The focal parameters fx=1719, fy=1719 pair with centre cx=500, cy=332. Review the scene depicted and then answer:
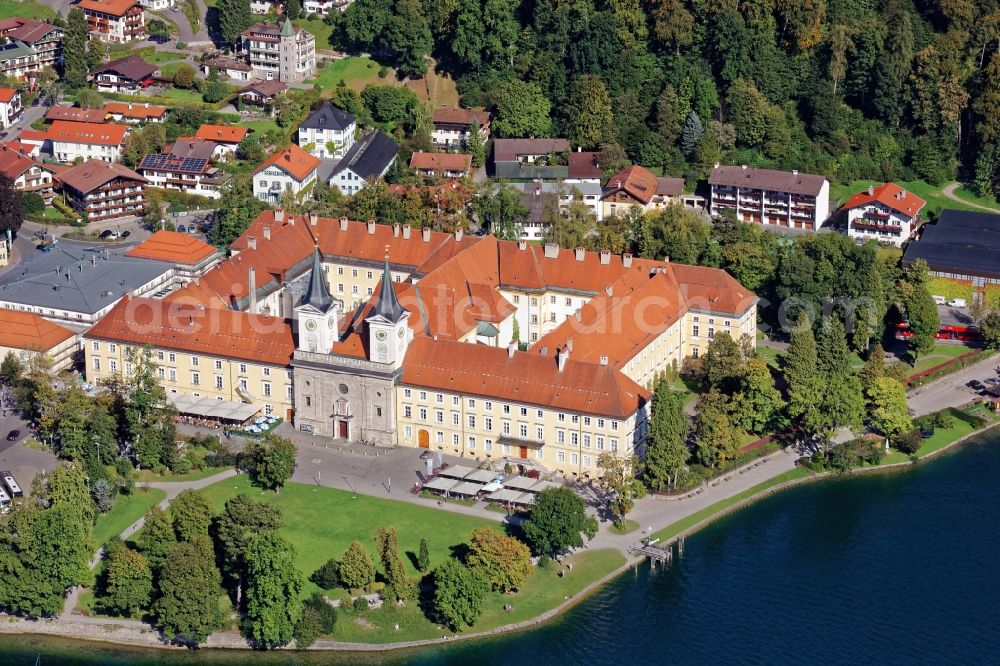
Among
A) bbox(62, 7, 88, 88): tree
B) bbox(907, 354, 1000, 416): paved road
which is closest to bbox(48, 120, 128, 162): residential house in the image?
bbox(62, 7, 88, 88): tree

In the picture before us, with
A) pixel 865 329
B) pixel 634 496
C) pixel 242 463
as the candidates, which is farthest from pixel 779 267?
pixel 242 463

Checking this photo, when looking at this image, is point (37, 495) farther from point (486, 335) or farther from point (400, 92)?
point (400, 92)

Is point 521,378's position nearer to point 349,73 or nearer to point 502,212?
point 502,212

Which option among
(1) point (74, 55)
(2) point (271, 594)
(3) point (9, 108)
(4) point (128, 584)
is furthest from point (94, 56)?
(2) point (271, 594)

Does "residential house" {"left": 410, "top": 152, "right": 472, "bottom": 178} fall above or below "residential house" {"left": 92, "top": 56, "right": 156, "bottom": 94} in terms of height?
below

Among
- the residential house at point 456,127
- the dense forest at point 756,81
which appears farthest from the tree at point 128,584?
the residential house at point 456,127

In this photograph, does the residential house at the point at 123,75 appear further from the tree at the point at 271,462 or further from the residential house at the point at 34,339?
the tree at the point at 271,462

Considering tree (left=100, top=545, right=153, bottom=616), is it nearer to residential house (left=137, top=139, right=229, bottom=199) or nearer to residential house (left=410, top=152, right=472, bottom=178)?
residential house (left=410, top=152, right=472, bottom=178)
